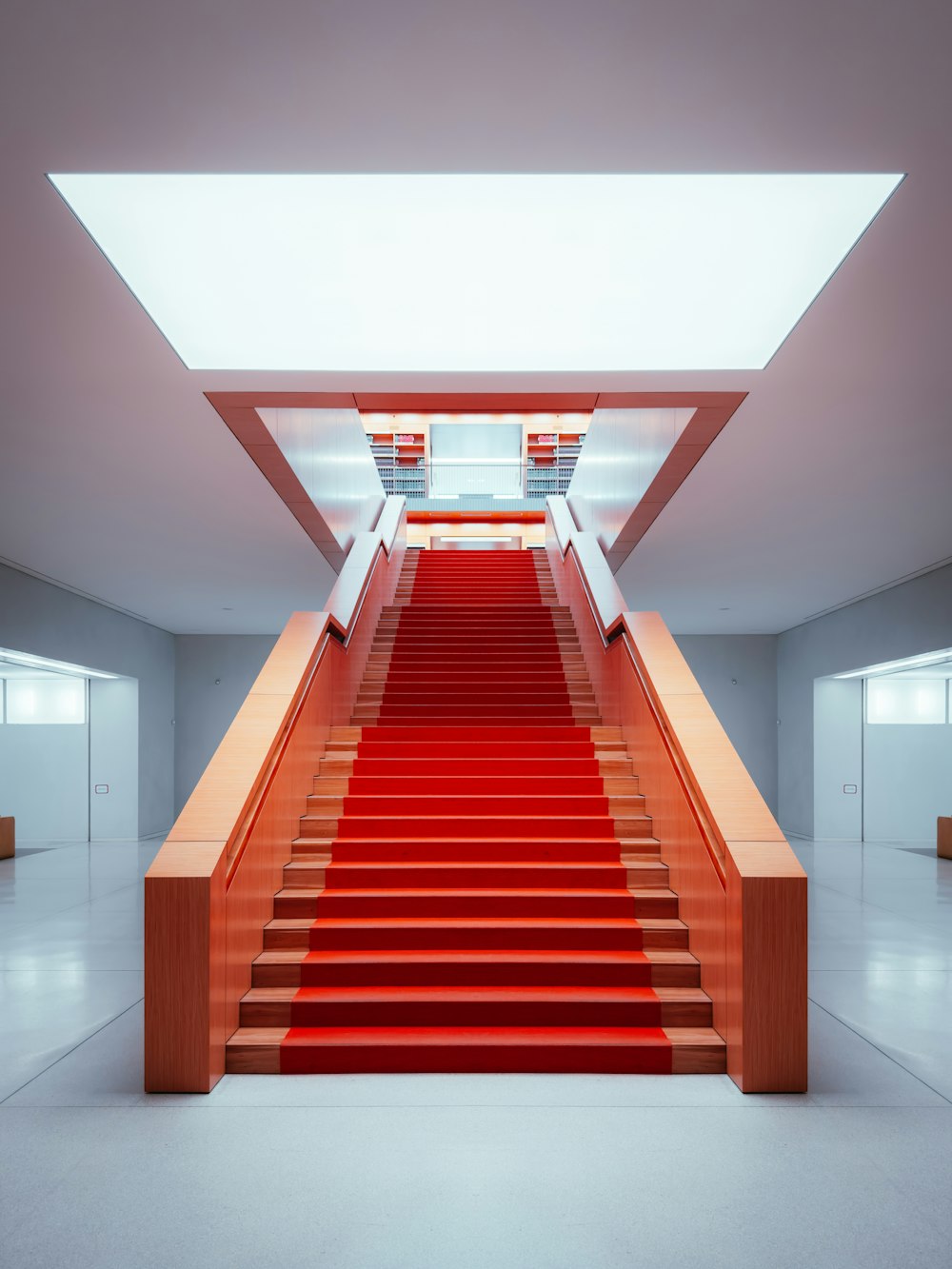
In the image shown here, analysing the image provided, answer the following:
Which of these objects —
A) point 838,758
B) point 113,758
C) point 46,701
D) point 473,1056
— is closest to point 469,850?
point 473,1056

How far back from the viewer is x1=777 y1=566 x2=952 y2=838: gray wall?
9.86 m

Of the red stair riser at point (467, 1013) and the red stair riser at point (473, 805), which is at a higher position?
the red stair riser at point (473, 805)

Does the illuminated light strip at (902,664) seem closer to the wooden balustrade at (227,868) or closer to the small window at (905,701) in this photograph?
the small window at (905,701)

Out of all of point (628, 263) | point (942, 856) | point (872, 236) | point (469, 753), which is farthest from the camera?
point (942, 856)

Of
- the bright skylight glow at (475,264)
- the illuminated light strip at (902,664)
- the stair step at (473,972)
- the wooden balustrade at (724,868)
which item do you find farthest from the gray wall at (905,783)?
the stair step at (473,972)

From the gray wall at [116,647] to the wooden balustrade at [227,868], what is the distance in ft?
17.7

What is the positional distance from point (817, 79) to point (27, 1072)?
483 centimetres

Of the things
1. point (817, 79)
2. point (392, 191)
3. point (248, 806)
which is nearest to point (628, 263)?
point (392, 191)

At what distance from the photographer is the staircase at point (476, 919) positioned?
3.75 m

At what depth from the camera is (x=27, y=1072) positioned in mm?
3742

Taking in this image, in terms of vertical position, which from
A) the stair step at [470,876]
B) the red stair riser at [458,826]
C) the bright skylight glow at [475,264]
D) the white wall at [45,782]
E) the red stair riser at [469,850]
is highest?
the bright skylight glow at [475,264]

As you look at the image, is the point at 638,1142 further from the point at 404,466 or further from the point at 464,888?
the point at 404,466

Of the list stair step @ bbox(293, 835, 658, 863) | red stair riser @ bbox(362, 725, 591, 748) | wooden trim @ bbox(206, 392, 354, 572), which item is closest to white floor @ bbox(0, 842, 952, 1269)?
stair step @ bbox(293, 835, 658, 863)

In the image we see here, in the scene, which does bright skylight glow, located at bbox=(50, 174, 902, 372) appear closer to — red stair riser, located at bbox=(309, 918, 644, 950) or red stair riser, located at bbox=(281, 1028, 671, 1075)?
red stair riser, located at bbox=(309, 918, 644, 950)
